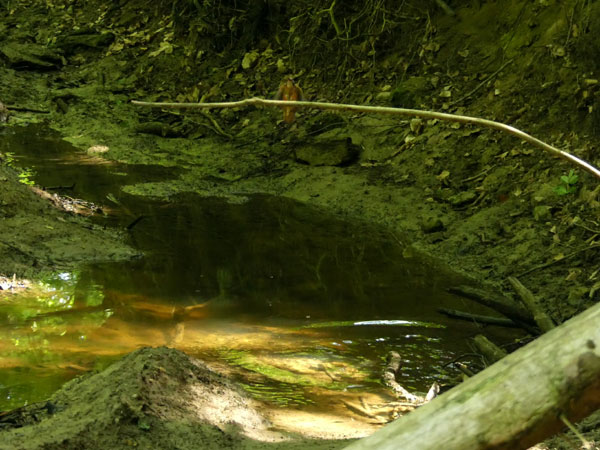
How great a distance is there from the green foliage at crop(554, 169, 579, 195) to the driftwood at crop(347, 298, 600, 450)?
502 centimetres

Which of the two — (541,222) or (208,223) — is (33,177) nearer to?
(208,223)

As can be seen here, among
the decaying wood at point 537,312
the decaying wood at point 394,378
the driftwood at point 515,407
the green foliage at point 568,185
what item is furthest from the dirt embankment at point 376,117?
the driftwood at point 515,407

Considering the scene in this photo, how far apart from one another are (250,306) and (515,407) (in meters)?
3.84

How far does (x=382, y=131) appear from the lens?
8.84m

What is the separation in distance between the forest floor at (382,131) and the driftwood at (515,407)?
3.33 metres

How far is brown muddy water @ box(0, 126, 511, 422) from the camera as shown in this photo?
4164 mm

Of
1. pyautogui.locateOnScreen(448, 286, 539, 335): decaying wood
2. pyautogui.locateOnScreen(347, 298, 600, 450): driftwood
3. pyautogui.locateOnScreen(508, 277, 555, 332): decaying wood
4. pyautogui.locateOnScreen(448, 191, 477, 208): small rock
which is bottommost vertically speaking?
pyautogui.locateOnScreen(448, 191, 477, 208): small rock

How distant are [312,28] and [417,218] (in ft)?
15.0

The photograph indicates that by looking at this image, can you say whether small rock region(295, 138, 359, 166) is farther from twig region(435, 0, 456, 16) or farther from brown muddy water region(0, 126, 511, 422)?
twig region(435, 0, 456, 16)

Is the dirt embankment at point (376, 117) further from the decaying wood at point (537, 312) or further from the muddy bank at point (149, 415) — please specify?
the muddy bank at point (149, 415)

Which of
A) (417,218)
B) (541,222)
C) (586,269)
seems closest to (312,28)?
(417,218)

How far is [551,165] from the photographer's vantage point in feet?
22.6

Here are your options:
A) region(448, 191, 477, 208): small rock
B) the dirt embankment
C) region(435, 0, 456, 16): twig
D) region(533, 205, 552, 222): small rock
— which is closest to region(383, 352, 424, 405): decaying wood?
the dirt embankment

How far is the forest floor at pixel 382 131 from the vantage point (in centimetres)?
612
